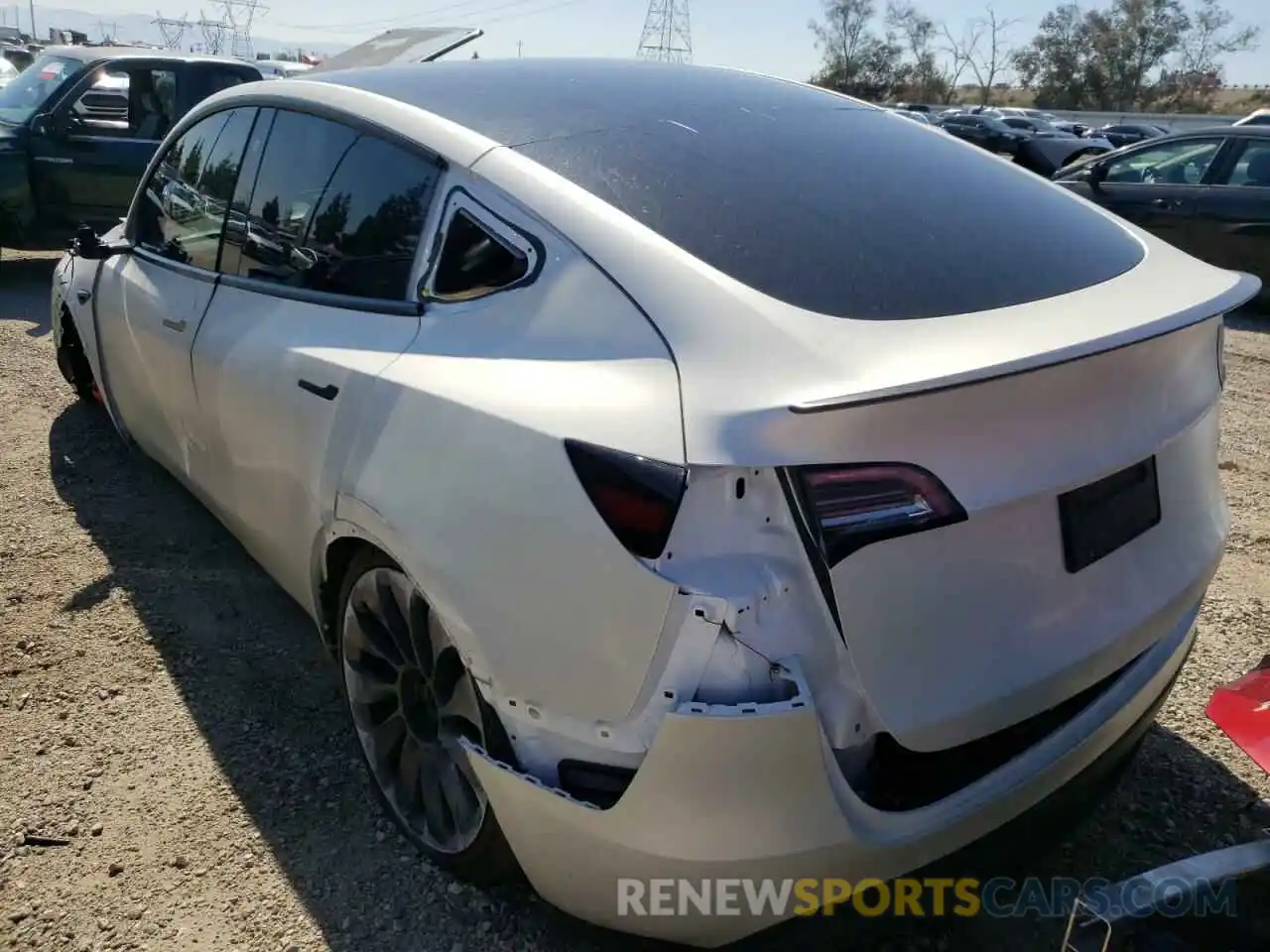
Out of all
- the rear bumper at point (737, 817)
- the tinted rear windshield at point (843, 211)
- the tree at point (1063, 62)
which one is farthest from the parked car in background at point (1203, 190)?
the tree at point (1063, 62)

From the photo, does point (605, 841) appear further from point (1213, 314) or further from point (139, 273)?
point (139, 273)

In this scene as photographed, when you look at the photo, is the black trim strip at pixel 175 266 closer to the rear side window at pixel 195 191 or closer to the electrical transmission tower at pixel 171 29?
the rear side window at pixel 195 191

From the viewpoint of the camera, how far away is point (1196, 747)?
2799mm

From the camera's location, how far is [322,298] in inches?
98.4

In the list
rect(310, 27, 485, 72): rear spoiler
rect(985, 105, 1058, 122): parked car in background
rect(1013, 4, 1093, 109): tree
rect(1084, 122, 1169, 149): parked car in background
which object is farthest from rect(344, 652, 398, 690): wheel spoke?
rect(1013, 4, 1093, 109): tree

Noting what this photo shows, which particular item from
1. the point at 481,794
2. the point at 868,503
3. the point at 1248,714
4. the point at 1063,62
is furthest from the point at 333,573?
the point at 1063,62

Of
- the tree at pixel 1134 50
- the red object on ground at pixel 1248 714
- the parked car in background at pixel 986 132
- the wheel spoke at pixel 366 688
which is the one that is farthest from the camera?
the tree at pixel 1134 50

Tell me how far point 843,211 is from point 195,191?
2.33 m

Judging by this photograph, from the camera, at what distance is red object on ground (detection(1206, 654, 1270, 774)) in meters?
1.83

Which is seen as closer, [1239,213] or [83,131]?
[83,131]

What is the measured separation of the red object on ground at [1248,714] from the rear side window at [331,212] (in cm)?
186

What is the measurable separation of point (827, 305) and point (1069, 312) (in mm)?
466

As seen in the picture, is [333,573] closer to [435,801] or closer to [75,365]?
[435,801]

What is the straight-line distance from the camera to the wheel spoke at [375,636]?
2262 mm
